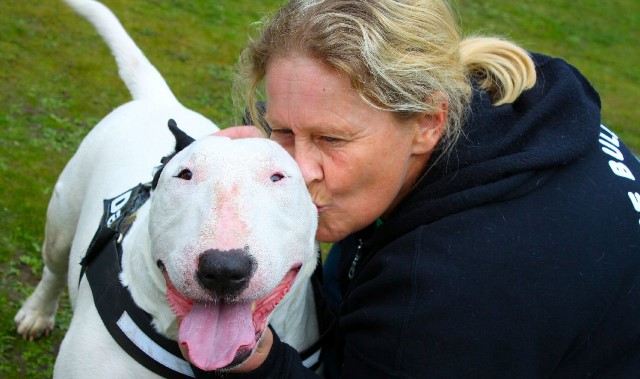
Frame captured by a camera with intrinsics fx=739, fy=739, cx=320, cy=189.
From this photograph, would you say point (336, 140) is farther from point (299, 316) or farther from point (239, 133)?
point (299, 316)

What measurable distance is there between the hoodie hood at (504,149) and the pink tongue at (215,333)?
0.78 metres

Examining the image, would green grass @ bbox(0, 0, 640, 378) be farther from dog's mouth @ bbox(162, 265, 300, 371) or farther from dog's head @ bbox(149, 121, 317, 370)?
dog's mouth @ bbox(162, 265, 300, 371)

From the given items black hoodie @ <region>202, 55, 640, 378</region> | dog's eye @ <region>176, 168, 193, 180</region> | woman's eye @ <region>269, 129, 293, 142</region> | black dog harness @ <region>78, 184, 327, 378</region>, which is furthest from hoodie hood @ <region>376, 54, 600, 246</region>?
dog's eye @ <region>176, 168, 193, 180</region>

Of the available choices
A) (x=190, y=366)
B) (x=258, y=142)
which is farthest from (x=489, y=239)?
(x=190, y=366)

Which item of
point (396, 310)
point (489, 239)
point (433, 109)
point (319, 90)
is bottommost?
point (396, 310)

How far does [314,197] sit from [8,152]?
3.17 m

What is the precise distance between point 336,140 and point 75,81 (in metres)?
4.25

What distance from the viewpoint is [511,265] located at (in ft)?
6.95

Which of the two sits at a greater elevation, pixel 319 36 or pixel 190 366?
pixel 319 36

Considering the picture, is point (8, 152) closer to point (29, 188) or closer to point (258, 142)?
point (29, 188)

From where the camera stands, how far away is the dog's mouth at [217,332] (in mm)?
1736

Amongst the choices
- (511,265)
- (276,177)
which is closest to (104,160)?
(276,177)

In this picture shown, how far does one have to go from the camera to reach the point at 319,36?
2170 mm

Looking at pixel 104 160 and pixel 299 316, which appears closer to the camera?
pixel 299 316
